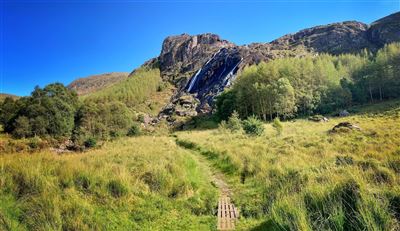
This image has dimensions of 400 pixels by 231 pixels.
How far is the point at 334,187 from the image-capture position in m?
6.13

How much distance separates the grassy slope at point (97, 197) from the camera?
6.39 meters

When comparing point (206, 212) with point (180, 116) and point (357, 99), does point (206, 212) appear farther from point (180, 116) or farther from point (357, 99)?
point (180, 116)

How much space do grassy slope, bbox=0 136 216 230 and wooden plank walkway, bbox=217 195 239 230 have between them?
0.26m

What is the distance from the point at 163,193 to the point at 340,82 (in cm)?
7395

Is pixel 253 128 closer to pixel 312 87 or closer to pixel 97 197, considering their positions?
pixel 97 197

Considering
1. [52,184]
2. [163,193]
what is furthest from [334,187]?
[52,184]

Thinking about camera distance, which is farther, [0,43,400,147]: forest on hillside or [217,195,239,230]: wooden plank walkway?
[0,43,400,147]: forest on hillside

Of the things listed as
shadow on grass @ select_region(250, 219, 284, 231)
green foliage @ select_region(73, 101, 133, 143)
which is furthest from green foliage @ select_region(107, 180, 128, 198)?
green foliage @ select_region(73, 101, 133, 143)

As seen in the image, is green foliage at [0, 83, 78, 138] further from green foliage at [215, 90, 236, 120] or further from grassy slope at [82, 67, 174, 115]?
grassy slope at [82, 67, 174, 115]

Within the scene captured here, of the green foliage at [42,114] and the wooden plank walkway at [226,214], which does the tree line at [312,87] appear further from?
the wooden plank walkway at [226,214]

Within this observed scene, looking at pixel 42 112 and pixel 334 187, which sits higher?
pixel 42 112

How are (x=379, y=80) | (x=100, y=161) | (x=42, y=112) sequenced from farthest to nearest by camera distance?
(x=379, y=80) → (x=42, y=112) → (x=100, y=161)

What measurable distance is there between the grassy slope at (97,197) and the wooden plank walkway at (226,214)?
26 centimetres

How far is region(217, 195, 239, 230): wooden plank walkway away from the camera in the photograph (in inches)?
265
